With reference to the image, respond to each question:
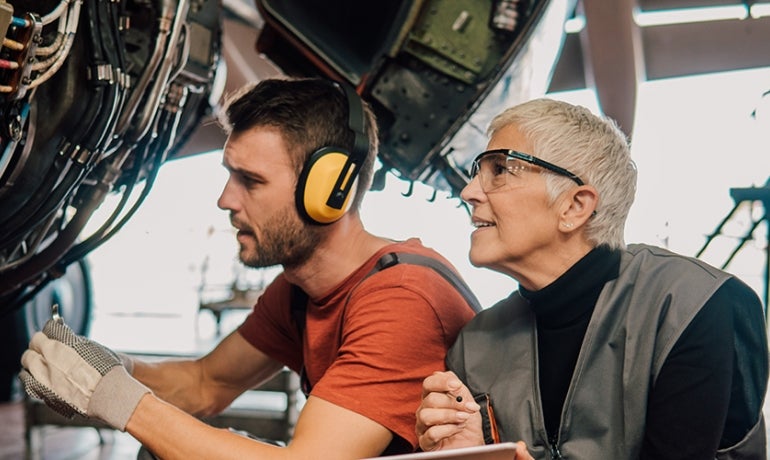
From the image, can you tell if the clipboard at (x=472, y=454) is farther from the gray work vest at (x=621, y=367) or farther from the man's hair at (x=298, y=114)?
the man's hair at (x=298, y=114)

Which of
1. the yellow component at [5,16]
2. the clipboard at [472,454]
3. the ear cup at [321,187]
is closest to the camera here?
the clipboard at [472,454]

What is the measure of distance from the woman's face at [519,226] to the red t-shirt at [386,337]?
167 millimetres

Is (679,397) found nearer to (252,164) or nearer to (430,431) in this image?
(430,431)

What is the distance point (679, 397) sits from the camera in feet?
3.68

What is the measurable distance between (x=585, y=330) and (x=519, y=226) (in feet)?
0.67

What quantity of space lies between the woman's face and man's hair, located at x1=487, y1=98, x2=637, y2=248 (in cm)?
3

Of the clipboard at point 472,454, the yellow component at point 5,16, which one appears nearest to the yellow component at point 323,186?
the yellow component at point 5,16

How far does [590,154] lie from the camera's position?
1.27 meters

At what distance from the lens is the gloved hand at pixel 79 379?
1.22 meters

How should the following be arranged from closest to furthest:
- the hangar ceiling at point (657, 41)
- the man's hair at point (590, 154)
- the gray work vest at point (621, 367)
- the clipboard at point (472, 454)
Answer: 1. the clipboard at point (472, 454)
2. the gray work vest at point (621, 367)
3. the man's hair at point (590, 154)
4. the hangar ceiling at point (657, 41)

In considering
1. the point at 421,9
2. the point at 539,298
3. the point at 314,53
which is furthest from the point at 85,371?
the point at 421,9

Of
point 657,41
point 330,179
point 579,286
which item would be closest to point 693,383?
point 579,286

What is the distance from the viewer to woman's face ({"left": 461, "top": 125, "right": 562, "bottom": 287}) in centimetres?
127

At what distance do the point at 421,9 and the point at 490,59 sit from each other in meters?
0.26
